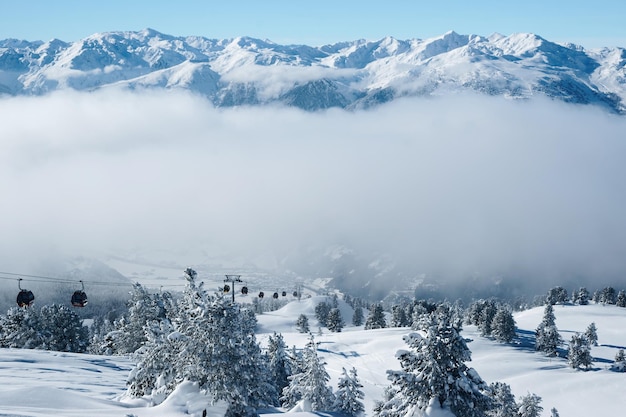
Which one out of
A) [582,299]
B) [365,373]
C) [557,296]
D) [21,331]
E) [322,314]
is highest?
[21,331]

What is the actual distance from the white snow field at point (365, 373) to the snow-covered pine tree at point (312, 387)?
44.0 feet

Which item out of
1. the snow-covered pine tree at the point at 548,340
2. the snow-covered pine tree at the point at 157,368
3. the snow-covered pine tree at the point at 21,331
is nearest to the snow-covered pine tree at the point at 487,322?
the snow-covered pine tree at the point at 548,340

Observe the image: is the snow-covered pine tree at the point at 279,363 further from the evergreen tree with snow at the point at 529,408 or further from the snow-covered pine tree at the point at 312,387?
the evergreen tree with snow at the point at 529,408

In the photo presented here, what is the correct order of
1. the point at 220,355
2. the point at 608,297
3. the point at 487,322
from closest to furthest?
the point at 220,355
the point at 487,322
the point at 608,297

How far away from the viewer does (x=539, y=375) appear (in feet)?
315

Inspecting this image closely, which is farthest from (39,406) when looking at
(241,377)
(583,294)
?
(583,294)

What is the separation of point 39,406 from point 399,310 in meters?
134

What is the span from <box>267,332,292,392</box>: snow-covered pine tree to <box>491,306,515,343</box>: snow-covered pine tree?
236 ft

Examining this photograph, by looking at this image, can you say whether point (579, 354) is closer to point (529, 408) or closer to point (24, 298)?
point (529, 408)

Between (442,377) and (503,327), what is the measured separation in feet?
342

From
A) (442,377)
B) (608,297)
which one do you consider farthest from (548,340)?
(442,377)

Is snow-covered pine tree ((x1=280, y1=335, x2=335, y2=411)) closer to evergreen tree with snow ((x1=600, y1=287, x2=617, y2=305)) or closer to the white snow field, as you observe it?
the white snow field

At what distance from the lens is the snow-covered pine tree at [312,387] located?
55.3 meters

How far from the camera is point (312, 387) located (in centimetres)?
5566
